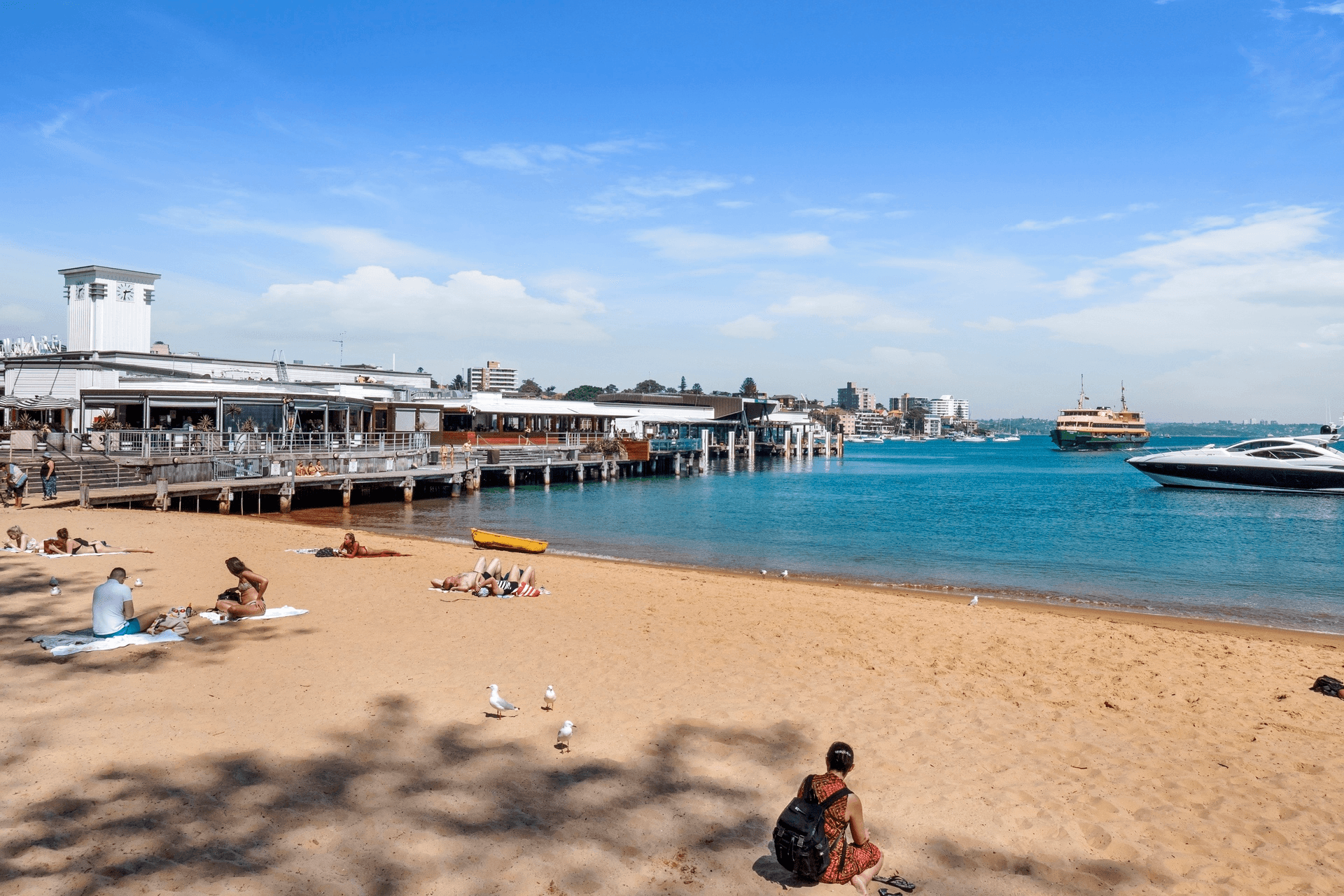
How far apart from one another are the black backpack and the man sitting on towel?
942 centimetres

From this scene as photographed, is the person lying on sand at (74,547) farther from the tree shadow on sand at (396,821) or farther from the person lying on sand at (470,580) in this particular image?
the tree shadow on sand at (396,821)

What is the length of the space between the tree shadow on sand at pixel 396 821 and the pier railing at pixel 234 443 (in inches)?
1105

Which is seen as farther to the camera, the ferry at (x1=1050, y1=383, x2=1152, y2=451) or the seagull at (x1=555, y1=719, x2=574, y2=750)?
the ferry at (x1=1050, y1=383, x2=1152, y2=451)

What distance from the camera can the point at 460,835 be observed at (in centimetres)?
614

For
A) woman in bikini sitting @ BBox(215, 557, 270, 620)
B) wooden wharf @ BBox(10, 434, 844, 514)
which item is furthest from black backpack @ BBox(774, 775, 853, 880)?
wooden wharf @ BBox(10, 434, 844, 514)

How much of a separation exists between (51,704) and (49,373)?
1359 inches

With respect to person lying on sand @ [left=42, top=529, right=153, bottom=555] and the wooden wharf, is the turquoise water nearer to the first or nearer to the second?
the wooden wharf

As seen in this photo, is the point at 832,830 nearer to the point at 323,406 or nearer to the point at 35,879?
the point at 35,879

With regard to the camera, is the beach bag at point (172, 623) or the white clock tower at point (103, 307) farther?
the white clock tower at point (103, 307)

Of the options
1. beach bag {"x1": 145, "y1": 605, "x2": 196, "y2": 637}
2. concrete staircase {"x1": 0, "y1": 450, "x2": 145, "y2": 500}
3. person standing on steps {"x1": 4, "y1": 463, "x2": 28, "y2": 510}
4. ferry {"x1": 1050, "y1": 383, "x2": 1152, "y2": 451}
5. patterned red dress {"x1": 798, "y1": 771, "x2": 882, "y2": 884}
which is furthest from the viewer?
ferry {"x1": 1050, "y1": 383, "x2": 1152, "y2": 451}

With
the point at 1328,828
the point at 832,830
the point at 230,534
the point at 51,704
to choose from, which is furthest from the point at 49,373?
the point at 1328,828

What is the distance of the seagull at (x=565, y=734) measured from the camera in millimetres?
7867

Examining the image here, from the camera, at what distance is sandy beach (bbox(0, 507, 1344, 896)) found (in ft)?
19.2

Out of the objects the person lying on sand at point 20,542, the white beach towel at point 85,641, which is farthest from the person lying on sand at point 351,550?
the white beach towel at point 85,641
